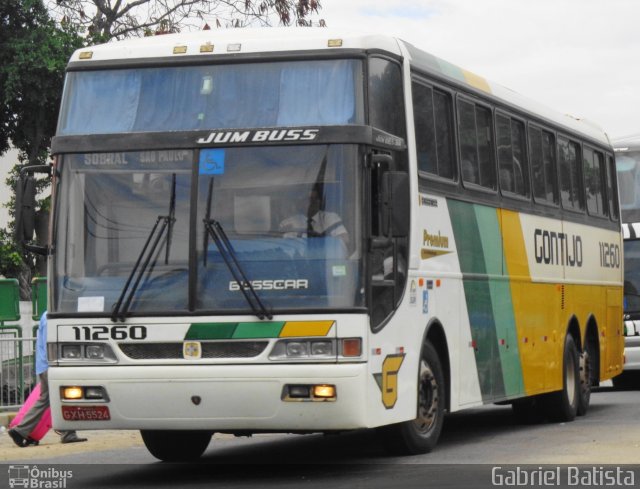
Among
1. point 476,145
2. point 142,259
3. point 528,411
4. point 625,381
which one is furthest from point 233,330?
point 625,381

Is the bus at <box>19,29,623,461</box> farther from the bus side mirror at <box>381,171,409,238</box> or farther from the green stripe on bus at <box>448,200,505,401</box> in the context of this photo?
the green stripe on bus at <box>448,200,505,401</box>

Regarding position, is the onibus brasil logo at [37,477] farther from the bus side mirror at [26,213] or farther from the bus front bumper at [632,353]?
the bus front bumper at [632,353]

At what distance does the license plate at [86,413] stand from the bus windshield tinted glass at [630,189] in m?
16.2

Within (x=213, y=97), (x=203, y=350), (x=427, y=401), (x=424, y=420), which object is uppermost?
(x=213, y=97)

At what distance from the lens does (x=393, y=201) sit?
463 inches

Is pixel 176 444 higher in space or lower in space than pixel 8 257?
lower

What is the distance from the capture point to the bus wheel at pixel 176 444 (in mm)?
13562

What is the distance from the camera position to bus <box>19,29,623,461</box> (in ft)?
37.8

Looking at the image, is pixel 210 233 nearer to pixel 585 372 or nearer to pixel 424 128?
pixel 424 128

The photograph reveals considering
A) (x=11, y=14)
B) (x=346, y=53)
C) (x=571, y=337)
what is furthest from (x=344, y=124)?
(x=11, y=14)

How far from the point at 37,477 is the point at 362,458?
2.75m

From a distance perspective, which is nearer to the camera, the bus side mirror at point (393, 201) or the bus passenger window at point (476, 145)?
the bus side mirror at point (393, 201)

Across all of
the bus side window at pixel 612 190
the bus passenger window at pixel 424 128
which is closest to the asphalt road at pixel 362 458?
the bus passenger window at pixel 424 128

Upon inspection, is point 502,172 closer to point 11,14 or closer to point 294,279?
point 294,279
